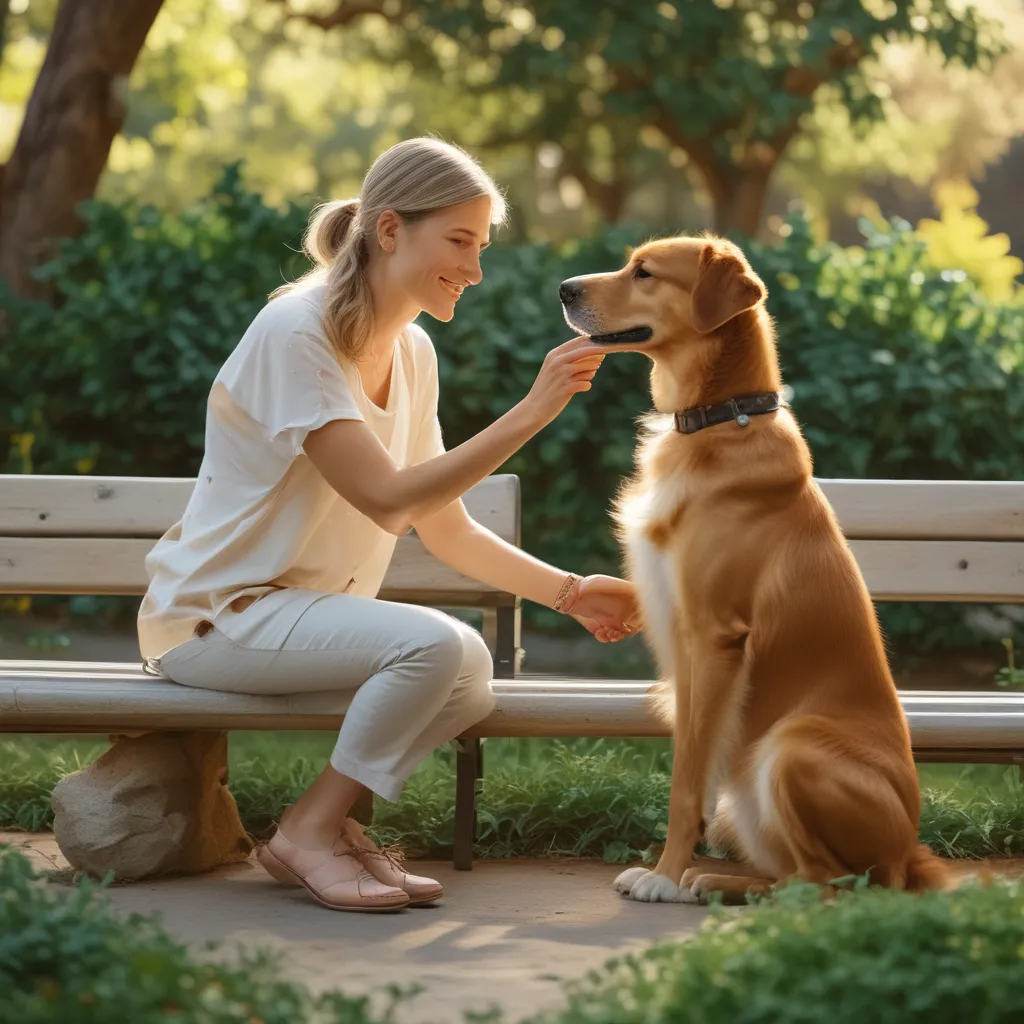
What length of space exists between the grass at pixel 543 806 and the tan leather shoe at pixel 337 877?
0.68 metres

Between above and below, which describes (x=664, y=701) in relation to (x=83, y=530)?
below

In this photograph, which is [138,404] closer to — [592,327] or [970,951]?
[592,327]

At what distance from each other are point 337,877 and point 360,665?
49 cm

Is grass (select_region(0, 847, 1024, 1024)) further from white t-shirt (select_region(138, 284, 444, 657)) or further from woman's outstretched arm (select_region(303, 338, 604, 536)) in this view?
woman's outstretched arm (select_region(303, 338, 604, 536))

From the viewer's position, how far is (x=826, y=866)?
10.5 feet

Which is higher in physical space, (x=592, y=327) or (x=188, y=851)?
(x=592, y=327)

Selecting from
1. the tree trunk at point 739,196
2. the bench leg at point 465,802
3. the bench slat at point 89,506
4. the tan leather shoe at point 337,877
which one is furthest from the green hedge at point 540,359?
the tree trunk at point 739,196

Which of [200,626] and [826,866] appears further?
[200,626]

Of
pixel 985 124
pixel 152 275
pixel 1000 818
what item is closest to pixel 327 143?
pixel 985 124

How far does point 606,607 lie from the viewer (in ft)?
12.6

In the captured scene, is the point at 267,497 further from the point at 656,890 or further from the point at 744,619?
the point at 656,890

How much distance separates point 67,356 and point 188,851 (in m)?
3.46

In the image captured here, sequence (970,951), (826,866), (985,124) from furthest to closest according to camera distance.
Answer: (985,124), (826,866), (970,951)

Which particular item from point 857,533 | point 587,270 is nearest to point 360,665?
point 857,533
